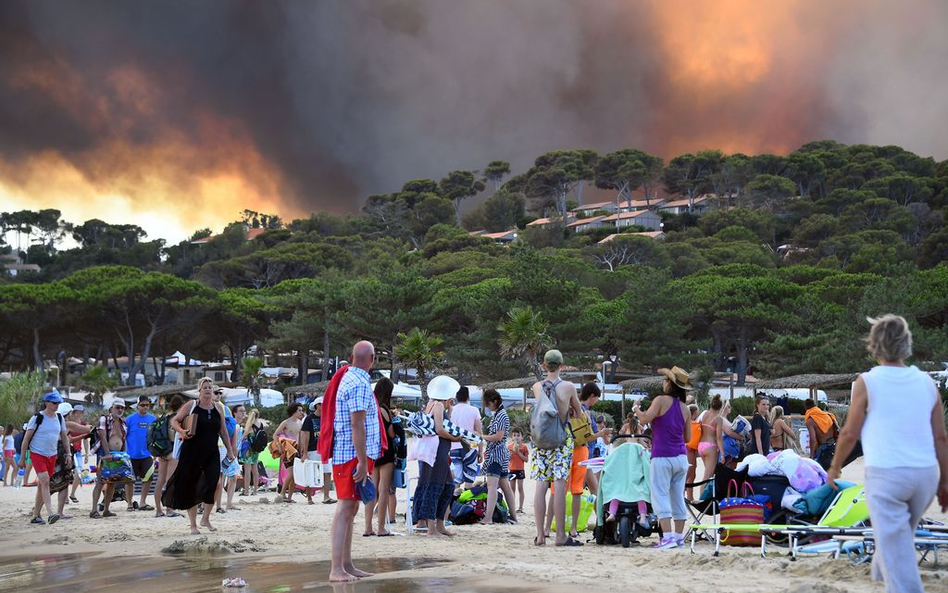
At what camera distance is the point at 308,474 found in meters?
12.7

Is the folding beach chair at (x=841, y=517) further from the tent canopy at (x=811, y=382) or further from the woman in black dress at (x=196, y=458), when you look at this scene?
the tent canopy at (x=811, y=382)

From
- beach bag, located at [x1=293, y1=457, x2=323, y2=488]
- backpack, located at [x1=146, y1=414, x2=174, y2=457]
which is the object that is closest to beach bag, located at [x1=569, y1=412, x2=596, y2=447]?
backpack, located at [x1=146, y1=414, x2=174, y2=457]

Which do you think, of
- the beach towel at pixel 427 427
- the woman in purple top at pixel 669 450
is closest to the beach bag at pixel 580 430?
the woman in purple top at pixel 669 450

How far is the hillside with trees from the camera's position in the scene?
4128 centimetres

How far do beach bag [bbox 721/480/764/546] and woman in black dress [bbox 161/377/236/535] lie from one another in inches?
167

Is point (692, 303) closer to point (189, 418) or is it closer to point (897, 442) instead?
point (189, 418)

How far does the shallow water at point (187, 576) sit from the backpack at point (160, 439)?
2736 mm

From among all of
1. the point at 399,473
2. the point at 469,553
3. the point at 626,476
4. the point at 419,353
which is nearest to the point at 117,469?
the point at 399,473

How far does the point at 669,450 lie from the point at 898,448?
3.52m

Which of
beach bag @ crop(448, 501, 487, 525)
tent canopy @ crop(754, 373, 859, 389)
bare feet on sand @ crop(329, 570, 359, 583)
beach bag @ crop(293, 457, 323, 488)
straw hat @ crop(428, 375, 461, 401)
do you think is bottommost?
bare feet on sand @ crop(329, 570, 359, 583)

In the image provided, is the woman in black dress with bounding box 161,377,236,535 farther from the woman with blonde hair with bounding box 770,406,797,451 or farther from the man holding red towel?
the woman with blonde hair with bounding box 770,406,797,451

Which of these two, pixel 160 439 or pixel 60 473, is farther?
pixel 60 473

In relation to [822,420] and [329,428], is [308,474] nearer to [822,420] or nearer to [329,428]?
[822,420]

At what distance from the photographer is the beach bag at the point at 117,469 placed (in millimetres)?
10914
